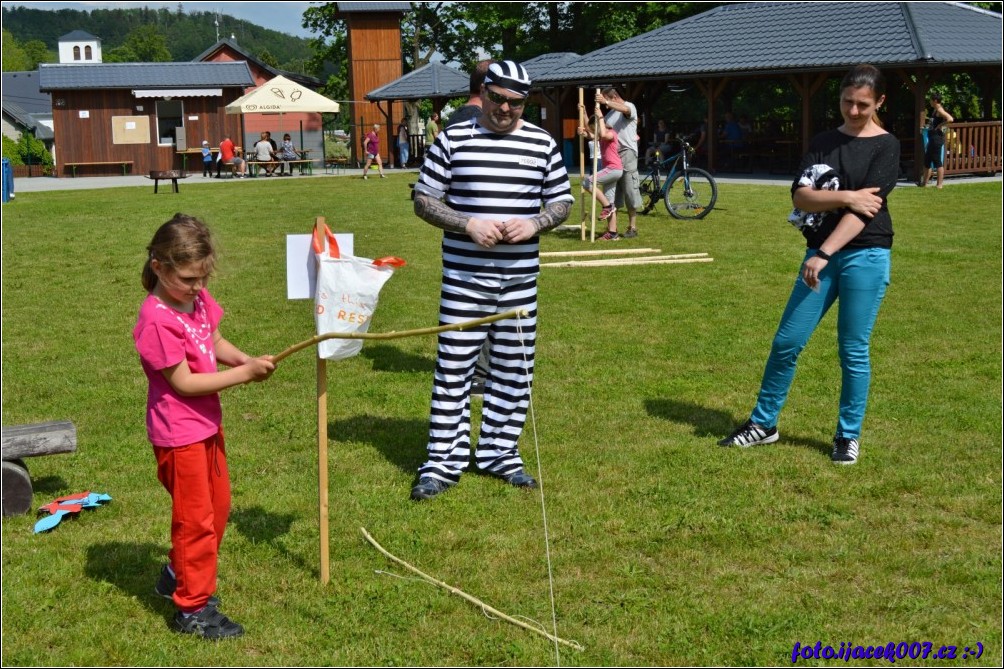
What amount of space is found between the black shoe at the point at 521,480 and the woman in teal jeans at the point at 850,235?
1.51 m

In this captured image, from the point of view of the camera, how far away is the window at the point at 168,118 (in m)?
42.4

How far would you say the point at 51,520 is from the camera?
5.05 meters

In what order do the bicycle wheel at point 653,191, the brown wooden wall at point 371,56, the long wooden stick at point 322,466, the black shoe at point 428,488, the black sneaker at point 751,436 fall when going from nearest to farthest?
the long wooden stick at point 322,466
the black shoe at point 428,488
the black sneaker at point 751,436
the bicycle wheel at point 653,191
the brown wooden wall at point 371,56

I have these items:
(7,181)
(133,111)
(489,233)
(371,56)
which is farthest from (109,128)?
(489,233)

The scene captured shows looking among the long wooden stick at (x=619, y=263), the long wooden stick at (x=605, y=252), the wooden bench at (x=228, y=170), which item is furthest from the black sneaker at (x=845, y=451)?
the wooden bench at (x=228, y=170)

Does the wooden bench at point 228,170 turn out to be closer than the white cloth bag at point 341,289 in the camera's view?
No

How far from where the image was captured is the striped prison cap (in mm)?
5039

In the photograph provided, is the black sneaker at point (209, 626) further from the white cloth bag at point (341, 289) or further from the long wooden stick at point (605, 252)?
the long wooden stick at point (605, 252)

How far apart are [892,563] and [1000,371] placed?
12.1 ft

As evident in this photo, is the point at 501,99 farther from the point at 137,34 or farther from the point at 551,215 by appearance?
the point at 137,34

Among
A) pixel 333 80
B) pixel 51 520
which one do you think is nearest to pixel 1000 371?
pixel 51 520

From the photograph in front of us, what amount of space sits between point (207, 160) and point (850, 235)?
116 ft

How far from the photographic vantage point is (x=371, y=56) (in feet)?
153

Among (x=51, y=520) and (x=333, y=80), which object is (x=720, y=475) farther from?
(x=333, y=80)
